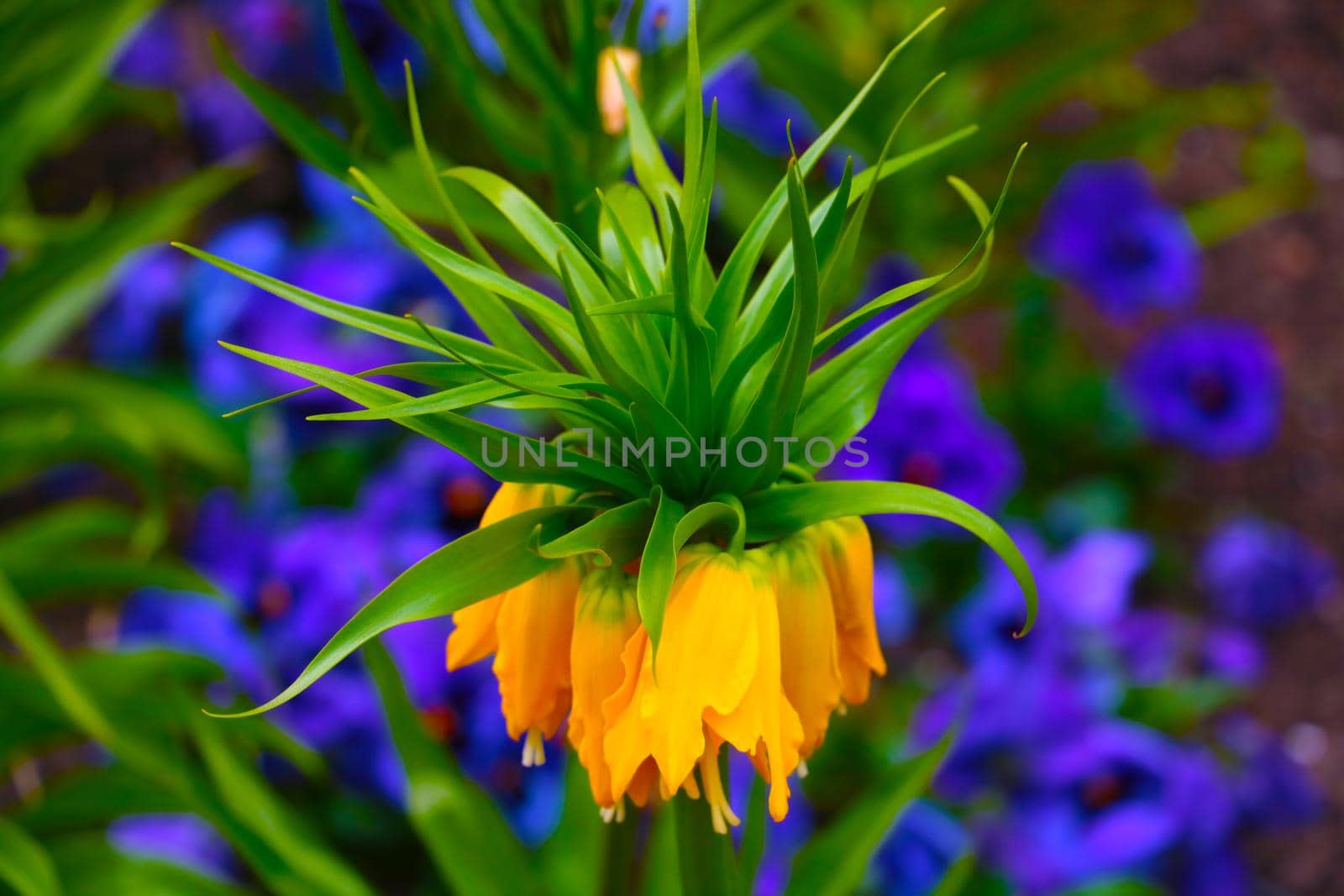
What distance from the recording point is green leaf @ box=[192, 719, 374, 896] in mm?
749

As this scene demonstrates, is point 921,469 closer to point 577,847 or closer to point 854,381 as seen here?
point 577,847

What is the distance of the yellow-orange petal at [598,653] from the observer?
0.43m

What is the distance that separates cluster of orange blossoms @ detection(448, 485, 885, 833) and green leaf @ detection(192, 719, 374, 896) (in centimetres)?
33

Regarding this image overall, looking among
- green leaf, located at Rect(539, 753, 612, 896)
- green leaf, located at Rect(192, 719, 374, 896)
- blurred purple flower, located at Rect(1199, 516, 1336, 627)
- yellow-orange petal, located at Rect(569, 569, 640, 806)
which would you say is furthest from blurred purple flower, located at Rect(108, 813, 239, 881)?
blurred purple flower, located at Rect(1199, 516, 1336, 627)

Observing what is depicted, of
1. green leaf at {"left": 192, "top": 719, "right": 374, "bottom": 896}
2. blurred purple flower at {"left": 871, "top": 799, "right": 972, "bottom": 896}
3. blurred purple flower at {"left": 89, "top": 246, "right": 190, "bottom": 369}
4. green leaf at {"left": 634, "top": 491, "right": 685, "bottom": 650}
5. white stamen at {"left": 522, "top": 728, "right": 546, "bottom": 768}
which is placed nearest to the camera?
green leaf at {"left": 634, "top": 491, "right": 685, "bottom": 650}

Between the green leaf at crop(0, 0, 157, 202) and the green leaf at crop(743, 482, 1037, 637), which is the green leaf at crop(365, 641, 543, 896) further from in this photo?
the green leaf at crop(0, 0, 157, 202)

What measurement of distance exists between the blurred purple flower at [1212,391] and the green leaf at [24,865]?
1.20 m

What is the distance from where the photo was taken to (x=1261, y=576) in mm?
1362

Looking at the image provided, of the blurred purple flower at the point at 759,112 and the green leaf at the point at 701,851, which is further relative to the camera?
the blurred purple flower at the point at 759,112

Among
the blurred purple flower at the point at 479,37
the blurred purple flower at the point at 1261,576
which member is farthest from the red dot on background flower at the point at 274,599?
the blurred purple flower at the point at 1261,576

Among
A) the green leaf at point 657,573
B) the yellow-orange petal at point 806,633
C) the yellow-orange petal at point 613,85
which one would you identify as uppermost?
the green leaf at point 657,573

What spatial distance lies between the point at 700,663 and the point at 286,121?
48cm

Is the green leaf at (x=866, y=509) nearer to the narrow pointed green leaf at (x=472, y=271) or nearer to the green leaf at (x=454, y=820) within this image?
the narrow pointed green leaf at (x=472, y=271)

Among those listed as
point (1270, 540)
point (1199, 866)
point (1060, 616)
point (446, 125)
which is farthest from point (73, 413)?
point (1270, 540)
